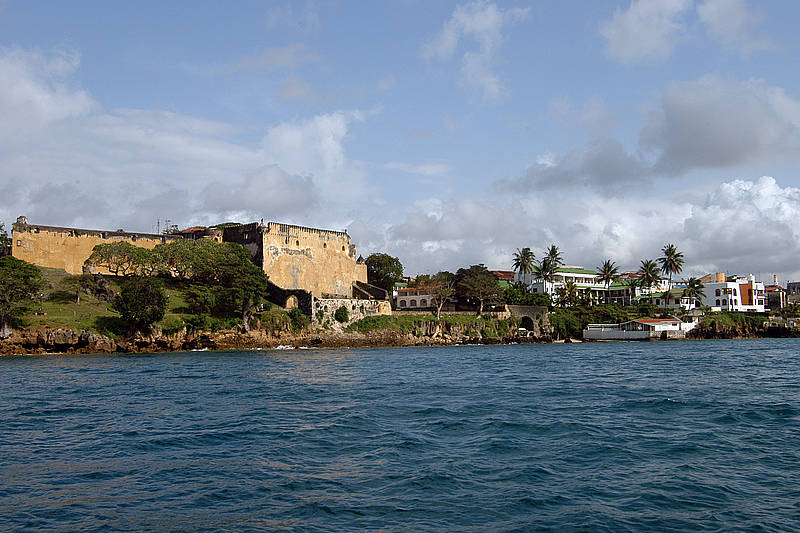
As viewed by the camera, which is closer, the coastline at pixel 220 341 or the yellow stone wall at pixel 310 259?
the coastline at pixel 220 341

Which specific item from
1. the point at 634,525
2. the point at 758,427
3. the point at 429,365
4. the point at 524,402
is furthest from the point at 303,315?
the point at 634,525

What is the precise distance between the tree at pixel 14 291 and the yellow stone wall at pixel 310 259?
27.3m

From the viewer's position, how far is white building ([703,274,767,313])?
114125 millimetres

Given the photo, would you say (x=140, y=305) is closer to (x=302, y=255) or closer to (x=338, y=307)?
(x=338, y=307)

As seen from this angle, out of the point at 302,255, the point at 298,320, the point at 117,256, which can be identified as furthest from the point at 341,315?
the point at 117,256

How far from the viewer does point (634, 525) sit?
10625 mm

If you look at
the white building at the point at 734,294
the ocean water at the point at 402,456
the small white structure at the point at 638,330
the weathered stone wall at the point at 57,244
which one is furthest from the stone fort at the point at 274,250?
the white building at the point at 734,294

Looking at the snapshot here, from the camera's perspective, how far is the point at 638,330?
88750 mm

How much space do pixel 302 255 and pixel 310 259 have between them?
1358 mm

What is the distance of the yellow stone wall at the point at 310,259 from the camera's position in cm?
7888

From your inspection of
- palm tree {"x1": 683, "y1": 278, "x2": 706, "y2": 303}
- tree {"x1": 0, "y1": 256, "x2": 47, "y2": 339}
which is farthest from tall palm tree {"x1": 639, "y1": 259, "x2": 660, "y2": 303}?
tree {"x1": 0, "y1": 256, "x2": 47, "y2": 339}

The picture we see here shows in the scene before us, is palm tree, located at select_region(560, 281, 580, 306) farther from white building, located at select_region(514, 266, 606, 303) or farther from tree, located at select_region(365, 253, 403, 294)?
tree, located at select_region(365, 253, 403, 294)

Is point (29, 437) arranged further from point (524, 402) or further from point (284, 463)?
point (524, 402)

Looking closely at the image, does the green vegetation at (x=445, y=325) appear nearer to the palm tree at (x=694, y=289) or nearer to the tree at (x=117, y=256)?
the tree at (x=117, y=256)
